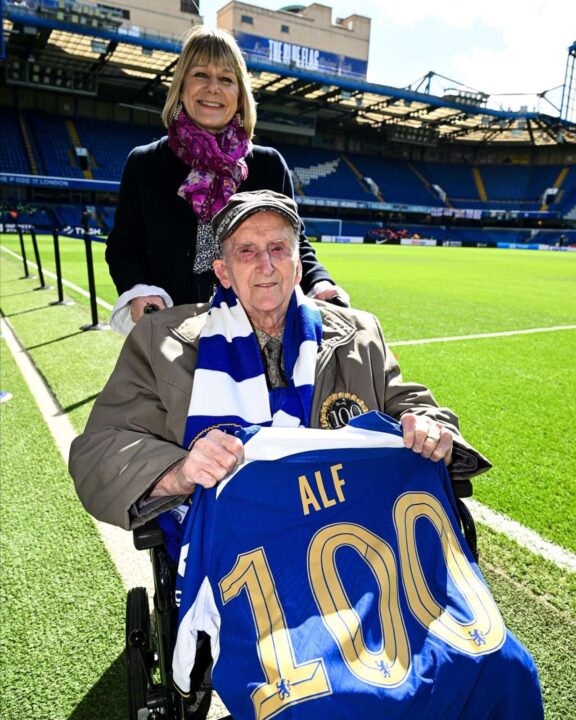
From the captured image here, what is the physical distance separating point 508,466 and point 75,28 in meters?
30.5

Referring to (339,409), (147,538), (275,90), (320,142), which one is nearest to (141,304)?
(339,409)

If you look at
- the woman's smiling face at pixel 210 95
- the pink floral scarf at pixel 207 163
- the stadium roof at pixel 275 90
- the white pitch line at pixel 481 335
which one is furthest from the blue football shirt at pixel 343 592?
the stadium roof at pixel 275 90

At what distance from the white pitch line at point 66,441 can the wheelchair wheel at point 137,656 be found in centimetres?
57

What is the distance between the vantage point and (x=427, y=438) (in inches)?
57.1

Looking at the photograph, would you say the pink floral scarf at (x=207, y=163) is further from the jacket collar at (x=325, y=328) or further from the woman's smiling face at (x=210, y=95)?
the jacket collar at (x=325, y=328)

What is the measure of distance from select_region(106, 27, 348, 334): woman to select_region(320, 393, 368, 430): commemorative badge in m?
0.54

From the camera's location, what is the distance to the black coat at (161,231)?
229cm

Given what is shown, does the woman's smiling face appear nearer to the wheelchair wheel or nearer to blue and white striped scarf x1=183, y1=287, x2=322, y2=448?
blue and white striped scarf x1=183, y1=287, x2=322, y2=448

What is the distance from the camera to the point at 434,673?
1.14m

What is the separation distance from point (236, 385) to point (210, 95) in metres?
1.27

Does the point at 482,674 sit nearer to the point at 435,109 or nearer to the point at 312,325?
the point at 312,325

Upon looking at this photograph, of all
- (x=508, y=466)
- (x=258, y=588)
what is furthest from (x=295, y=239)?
(x=508, y=466)

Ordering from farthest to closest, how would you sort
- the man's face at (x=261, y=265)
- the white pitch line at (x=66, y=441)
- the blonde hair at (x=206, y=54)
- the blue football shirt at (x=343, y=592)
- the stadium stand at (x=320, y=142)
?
1. the stadium stand at (x=320, y=142)
2. the white pitch line at (x=66, y=441)
3. the blonde hair at (x=206, y=54)
4. the man's face at (x=261, y=265)
5. the blue football shirt at (x=343, y=592)

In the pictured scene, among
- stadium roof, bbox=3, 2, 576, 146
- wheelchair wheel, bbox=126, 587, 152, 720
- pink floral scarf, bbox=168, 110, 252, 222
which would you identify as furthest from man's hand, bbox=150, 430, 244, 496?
stadium roof, bbox=3, 2, 576, 146
